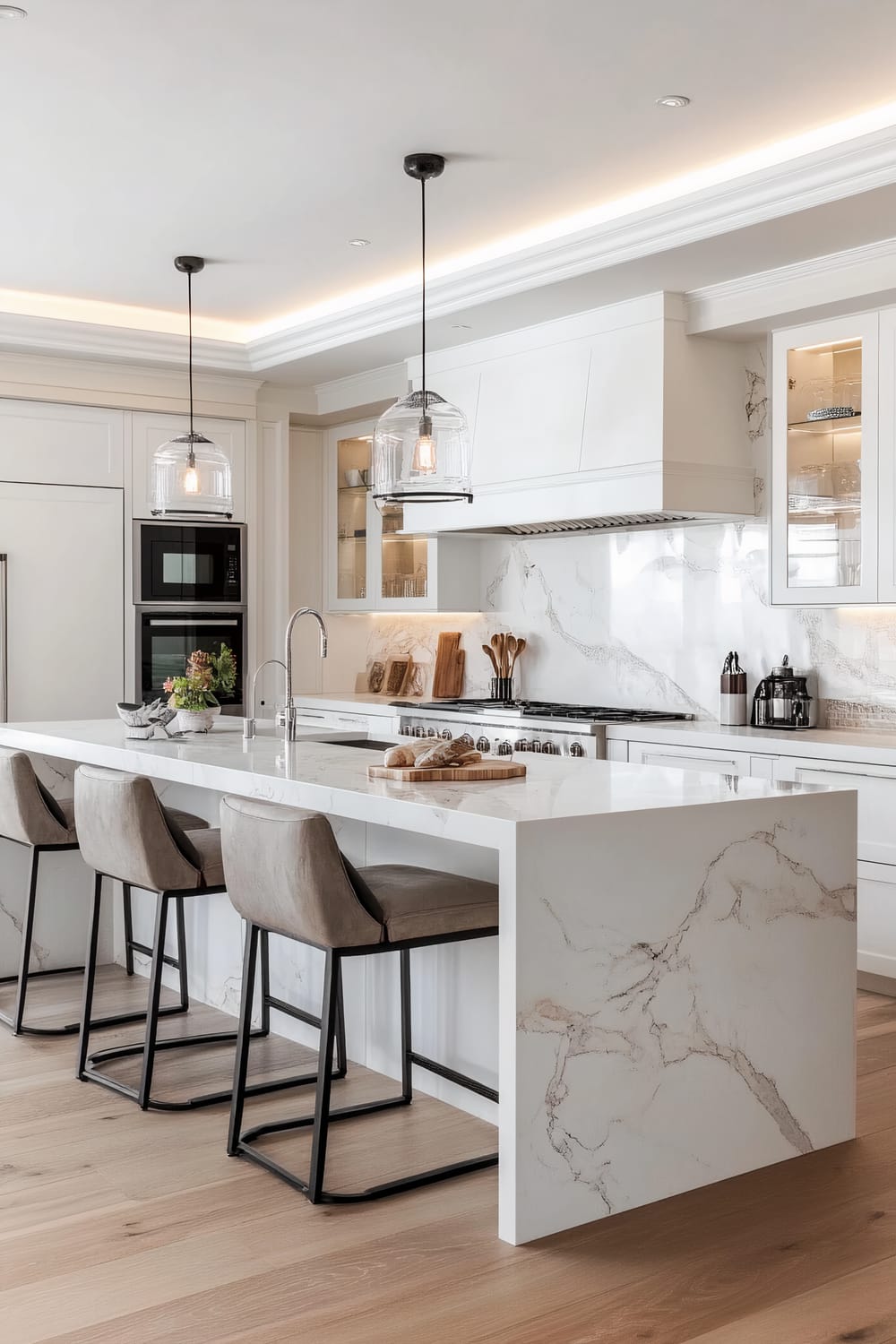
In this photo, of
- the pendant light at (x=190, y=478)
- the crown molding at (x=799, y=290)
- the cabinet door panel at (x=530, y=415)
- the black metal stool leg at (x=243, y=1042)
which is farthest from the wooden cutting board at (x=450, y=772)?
the cabinet door panel at (x=530, y=415)

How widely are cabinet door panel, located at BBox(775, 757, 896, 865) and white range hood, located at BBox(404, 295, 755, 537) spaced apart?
1.20 meters

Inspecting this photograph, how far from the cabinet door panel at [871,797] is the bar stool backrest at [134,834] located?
2064 millimetres

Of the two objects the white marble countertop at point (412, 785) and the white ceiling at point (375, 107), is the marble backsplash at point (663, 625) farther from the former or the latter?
the white marble countertop at point (412, 785)

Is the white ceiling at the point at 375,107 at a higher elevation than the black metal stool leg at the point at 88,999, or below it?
higher

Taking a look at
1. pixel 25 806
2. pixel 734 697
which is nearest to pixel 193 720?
pixel 25 806

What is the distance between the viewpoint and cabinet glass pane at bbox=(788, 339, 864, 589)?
4648 millimetres

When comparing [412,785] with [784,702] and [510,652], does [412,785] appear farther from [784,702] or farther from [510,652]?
[510,652]

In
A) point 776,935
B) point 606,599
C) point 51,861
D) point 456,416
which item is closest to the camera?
point 776,935

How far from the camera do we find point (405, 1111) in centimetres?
325

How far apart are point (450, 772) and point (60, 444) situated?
158 inches

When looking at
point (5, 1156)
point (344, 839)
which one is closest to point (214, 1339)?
point (5, 1156)

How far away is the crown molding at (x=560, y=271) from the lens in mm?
3775

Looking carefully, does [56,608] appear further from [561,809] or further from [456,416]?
[561,809]

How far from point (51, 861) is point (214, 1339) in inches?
110
